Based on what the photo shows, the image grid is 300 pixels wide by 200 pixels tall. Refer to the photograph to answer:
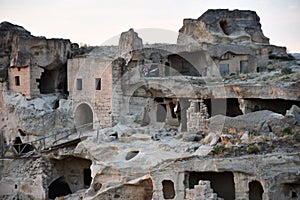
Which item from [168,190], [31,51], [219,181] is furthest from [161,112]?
[168,190]

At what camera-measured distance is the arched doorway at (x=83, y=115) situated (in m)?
24.7

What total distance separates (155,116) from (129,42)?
12.8ft

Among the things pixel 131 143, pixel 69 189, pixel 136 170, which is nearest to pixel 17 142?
pixel 69 189

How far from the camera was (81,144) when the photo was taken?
20.6 metres

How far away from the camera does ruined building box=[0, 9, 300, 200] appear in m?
16.4

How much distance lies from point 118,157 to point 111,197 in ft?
4.97

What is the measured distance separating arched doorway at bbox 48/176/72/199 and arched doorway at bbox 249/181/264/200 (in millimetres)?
10337

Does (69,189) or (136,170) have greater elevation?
(136,170)

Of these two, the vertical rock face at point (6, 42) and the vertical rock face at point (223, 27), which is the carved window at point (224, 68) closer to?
the vertical rock face at point (223, 27)

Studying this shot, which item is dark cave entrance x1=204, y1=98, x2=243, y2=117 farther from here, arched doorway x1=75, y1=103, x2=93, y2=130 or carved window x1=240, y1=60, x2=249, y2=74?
arched doorway x1=75, y1=103, x2=93, y2=130

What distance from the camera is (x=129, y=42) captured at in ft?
79.3

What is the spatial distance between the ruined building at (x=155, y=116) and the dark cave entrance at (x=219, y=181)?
0.04m

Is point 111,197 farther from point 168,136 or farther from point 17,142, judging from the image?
point 17,142

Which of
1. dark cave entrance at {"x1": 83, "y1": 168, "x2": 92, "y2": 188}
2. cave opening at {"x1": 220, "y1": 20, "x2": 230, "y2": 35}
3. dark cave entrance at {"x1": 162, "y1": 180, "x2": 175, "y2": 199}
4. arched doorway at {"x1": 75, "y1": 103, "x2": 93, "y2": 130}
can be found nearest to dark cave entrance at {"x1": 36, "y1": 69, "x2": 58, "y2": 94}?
arched doorway at {"x1": 75, "y1": 103, "x2": 93, "y2": 130}
